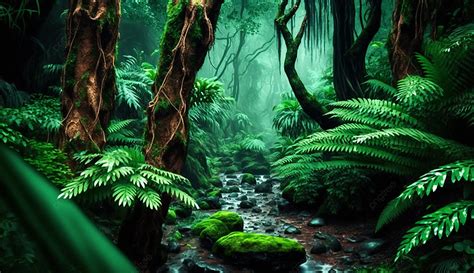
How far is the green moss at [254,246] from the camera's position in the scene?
350 centimetres

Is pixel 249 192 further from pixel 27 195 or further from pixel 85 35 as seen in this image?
pixel 27 195

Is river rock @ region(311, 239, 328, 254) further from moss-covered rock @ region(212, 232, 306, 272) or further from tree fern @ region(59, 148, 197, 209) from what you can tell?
tree fern @ region(59, 148, 197, 209)

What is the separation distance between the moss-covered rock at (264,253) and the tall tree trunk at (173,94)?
0.87 metres

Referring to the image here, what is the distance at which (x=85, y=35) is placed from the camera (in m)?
2.95

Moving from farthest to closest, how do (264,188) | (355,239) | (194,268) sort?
(264,188)
(355,239)
(194,268)

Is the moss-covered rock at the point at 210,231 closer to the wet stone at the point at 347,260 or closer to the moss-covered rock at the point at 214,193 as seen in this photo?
the wet stone at the point at 347,260

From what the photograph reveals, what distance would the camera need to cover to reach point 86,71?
294 cm

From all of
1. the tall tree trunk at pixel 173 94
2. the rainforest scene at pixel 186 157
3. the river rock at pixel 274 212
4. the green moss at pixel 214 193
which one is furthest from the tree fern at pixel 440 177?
the green moss at pixel 214 193

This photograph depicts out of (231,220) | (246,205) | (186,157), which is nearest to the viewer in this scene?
(186,157)

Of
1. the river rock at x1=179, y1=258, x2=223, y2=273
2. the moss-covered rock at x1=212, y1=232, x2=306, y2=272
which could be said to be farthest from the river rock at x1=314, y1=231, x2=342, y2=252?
the river rock at x1=179, y1=258, x2=223, y2=273

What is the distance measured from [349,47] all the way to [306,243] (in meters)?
3.76

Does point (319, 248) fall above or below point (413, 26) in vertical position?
below

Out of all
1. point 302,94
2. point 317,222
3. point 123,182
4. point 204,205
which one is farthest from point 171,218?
point 123,182

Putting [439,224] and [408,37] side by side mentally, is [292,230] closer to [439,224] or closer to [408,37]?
[439,224]
